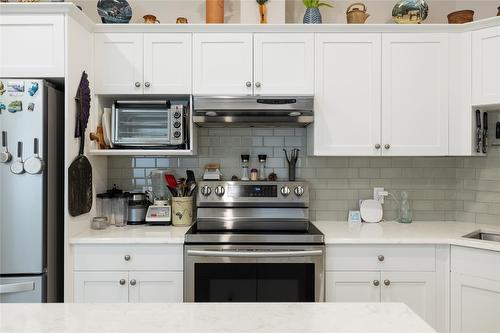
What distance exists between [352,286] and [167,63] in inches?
70.9

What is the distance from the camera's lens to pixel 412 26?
2512 mm

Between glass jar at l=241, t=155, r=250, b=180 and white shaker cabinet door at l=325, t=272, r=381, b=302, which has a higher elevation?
glass jar at l=241, t=155, r=250, b=180

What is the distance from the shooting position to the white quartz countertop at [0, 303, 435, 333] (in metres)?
0.89

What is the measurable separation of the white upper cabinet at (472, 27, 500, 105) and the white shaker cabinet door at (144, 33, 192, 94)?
6.03 ft

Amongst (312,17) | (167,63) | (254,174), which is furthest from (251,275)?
(312,17)

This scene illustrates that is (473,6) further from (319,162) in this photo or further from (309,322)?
(309,322)

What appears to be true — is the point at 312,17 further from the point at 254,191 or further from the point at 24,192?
the point at 24,192

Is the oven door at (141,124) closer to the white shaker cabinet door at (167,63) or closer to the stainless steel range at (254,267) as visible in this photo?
the white shaker cabinet door at (167,63)

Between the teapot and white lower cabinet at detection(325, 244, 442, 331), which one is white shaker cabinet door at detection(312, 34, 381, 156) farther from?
white lower cabinet at detection(325, 244, 442, 331)

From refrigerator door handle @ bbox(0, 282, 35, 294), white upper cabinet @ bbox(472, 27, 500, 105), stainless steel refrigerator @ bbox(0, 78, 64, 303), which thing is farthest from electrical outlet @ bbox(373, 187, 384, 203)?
refrigerator door handle @ bbox(0, 282, 35, 294)

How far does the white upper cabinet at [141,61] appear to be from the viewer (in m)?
2.52

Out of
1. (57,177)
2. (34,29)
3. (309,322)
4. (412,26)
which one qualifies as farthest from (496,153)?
(34,29)

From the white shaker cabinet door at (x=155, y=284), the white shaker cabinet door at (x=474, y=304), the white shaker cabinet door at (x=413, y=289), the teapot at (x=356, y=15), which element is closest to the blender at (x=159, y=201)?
the white shaker cabinet door at (x=155, y=284)

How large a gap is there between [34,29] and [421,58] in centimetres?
238
